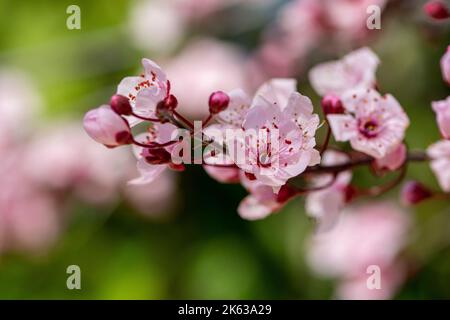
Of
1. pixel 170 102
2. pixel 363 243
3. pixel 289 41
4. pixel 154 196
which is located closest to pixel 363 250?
pixel 363 243

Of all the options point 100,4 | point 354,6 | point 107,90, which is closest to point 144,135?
point 354,6

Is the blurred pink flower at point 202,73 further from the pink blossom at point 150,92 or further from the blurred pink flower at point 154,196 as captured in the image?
the pink blossom at point 150,92

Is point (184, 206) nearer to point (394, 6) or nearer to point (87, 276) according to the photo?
point (87, 276)

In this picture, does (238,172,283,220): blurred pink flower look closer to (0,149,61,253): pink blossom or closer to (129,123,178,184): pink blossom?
(129,123,178,184): pink blossom

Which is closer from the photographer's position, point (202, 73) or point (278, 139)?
point (278, 139)

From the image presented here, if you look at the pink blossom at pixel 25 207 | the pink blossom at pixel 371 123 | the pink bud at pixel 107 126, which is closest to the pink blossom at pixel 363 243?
the pink blossom at pixel 25 207

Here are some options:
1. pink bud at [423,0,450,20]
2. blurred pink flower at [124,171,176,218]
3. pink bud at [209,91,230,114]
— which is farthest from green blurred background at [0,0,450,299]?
pink bud at [209,91,230,114]

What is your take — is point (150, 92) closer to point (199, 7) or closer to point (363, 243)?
point (363, 243)
